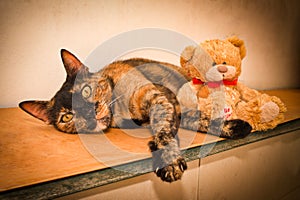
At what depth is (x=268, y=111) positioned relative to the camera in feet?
3.03

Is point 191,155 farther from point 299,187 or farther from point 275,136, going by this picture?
point 299,187

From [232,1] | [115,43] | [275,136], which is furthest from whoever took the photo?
[232,1]

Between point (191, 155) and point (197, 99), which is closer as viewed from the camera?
point (191, 155)

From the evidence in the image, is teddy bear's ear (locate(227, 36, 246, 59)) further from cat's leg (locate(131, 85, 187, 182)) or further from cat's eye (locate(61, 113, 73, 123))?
cat's eye (locate(61, 113, 73, 123))

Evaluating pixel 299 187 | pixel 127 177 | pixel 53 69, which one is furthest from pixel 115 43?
pixel 299 187

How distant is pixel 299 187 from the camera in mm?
1385

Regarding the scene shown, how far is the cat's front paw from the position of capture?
625 mm

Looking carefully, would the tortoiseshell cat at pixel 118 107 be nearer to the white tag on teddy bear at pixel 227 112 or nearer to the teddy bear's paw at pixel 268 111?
the white tag on teddy bear at pixel 227 112

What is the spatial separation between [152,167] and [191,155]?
0.14 meters

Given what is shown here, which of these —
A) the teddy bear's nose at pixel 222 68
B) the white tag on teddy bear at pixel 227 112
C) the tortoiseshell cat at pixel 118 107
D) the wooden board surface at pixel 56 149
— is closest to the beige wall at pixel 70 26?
the wooden board surface at pixel 56 149

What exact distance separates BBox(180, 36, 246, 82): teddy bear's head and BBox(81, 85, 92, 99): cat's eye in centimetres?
38

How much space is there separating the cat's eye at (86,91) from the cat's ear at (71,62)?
0.23 ft

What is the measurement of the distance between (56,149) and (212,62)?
2.04 feet

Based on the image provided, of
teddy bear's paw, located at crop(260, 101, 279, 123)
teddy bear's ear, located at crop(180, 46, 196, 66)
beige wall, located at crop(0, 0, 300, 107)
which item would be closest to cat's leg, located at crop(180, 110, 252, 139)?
teddy bear's paw, located at crop(260, 101, 279, 123)
